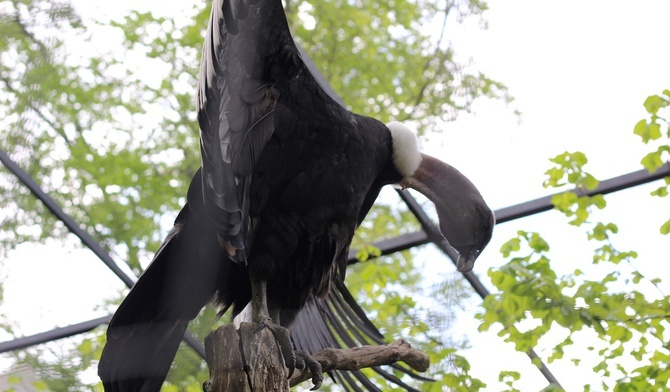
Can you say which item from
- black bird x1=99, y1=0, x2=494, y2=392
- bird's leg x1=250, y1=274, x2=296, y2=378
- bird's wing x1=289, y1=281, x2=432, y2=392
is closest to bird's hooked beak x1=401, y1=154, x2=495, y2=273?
black bird x1=99, y1=0, x2=494, y2=392

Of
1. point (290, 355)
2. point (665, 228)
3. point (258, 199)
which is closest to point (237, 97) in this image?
point (258, 199)

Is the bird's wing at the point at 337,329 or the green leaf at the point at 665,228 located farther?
the green leaf at the point at 665,228

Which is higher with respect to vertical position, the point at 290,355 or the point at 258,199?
the point at 258,199

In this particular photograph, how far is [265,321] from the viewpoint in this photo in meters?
2.35

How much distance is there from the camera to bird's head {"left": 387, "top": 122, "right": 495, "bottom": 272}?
10.5 ft

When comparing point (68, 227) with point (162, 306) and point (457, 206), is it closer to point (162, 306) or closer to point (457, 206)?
point (162, 306)

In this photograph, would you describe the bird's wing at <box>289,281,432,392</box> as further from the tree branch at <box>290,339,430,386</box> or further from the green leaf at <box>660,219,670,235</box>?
the green leaf at <box>660,219,670,235</box>

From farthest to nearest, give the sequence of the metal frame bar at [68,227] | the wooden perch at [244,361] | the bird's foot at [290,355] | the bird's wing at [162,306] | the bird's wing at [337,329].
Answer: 1. the metal frame bar at [68,227]
2. the bird's wing at [337,329]
3. the bird's wing at [162,306]
4. the bird's foot at [290,355]
5. the wooden perch at [244,361]

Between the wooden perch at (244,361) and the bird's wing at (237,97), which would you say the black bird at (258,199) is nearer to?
the bird's wing at (237,97)

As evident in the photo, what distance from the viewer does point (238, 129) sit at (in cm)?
244

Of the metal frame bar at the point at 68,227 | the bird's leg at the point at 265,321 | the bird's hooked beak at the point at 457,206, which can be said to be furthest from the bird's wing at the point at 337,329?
the metal frame bar at the point at 68,227

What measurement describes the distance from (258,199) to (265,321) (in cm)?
41

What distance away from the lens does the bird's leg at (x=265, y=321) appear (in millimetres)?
2363

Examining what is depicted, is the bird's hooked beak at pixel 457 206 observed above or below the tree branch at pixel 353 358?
above
